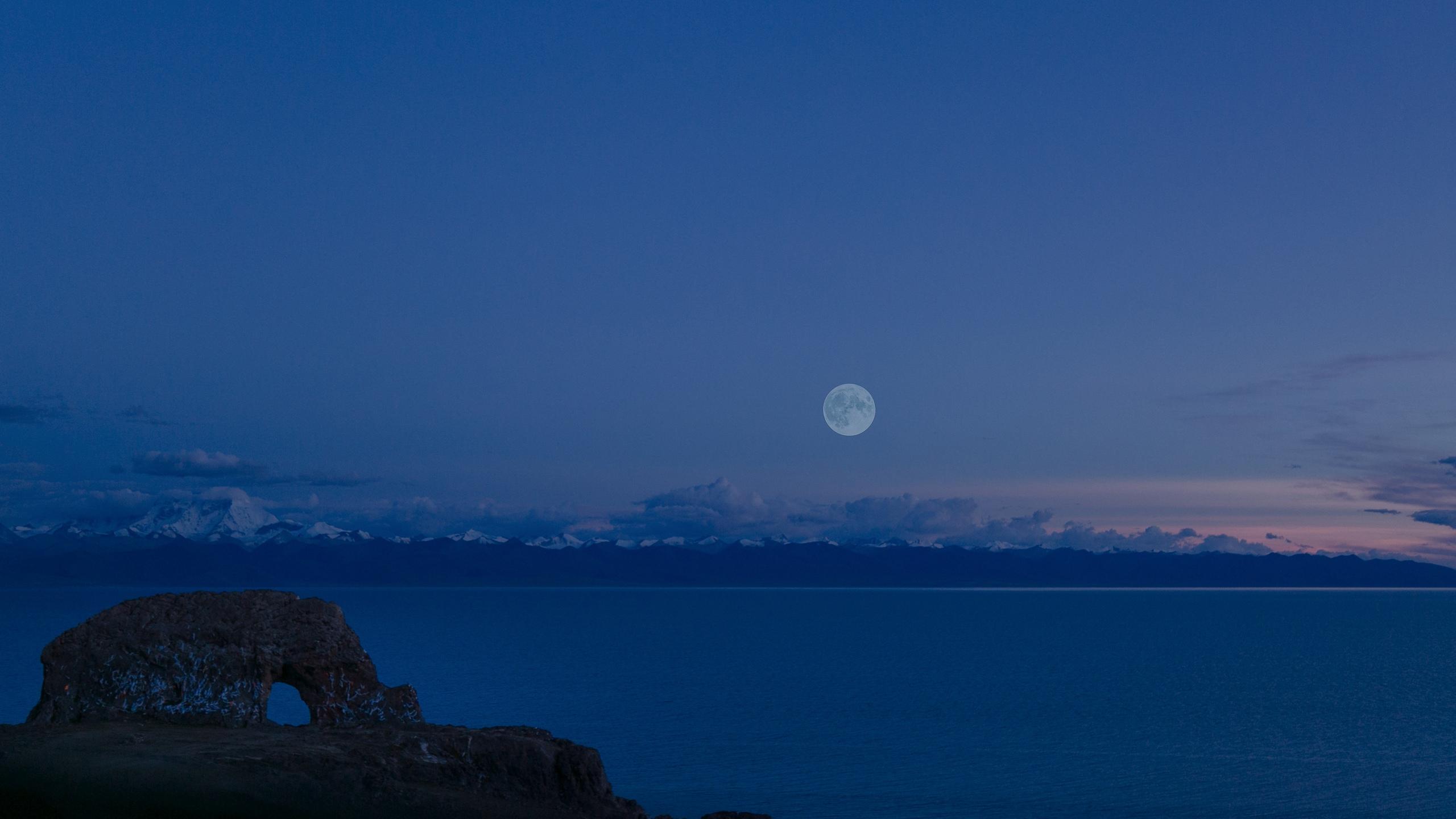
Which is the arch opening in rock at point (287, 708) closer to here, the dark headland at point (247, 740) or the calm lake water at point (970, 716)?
the calm lake water at point (970, 716)

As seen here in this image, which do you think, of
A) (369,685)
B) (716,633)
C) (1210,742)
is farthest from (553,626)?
(369,685)

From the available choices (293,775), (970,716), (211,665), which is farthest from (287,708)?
(293,775)

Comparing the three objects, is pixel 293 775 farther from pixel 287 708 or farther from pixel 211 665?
pixel 287 708

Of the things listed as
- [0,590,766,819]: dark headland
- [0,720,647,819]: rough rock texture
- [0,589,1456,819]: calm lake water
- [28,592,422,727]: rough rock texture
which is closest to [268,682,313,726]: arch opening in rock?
[0,589,1456,819]: calm lake water

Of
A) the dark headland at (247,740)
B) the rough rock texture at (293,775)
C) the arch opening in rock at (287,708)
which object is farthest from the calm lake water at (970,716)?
the rough rock texture at (293,775)

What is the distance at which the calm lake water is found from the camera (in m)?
38.4

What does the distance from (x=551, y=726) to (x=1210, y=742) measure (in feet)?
97.6

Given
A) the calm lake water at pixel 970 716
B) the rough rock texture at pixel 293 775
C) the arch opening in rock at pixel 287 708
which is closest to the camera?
the rough rock texture at pixel 293 775

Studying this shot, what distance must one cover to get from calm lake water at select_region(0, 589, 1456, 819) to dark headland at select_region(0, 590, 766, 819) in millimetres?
16465

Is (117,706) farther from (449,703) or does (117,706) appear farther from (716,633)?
(716,633)

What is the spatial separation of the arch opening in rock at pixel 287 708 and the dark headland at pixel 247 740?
29766mm

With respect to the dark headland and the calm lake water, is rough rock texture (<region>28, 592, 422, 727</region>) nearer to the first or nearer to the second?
the dark headland

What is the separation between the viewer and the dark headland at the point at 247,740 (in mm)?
17422

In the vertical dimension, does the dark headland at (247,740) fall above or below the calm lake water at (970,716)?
above
